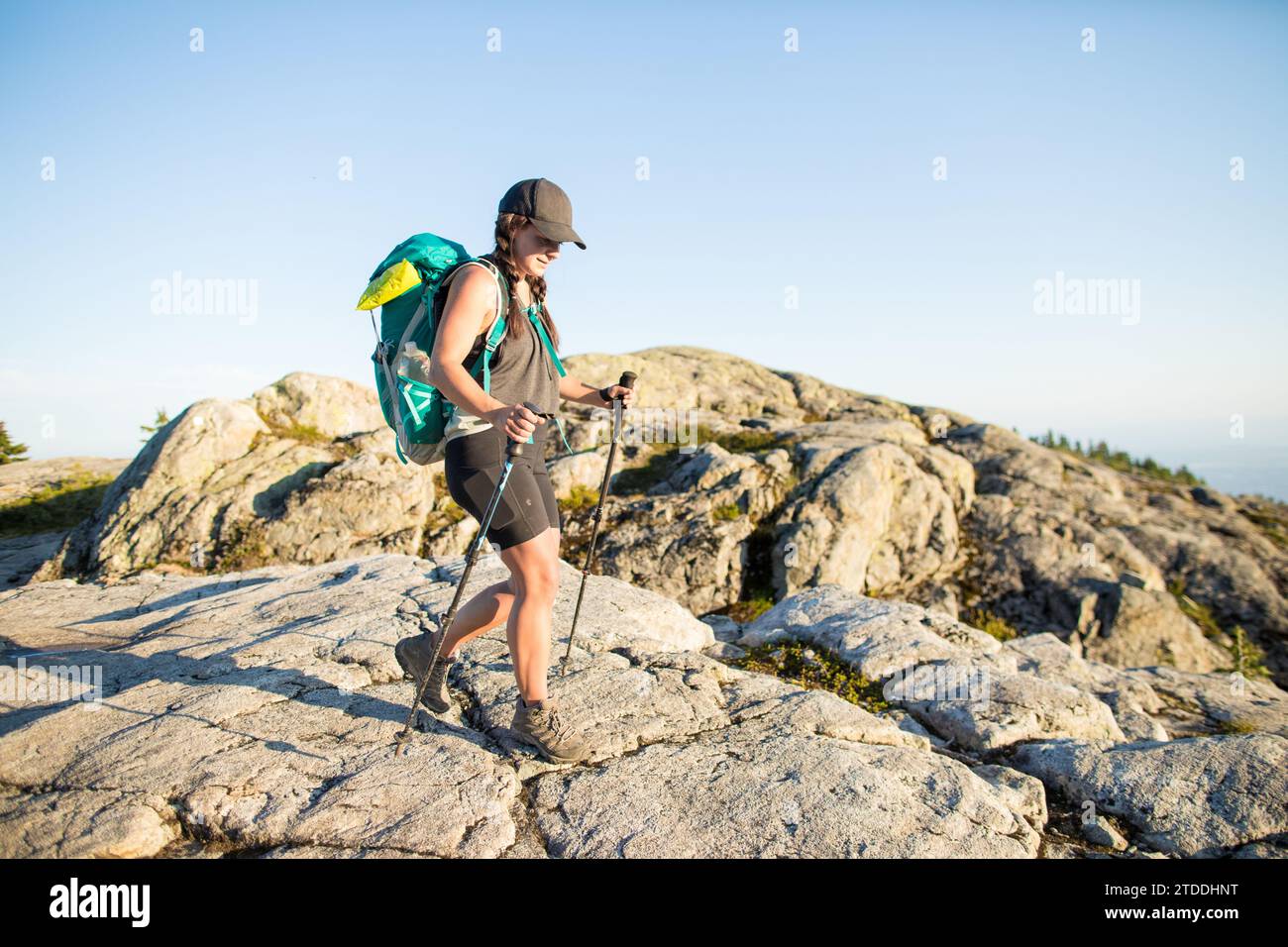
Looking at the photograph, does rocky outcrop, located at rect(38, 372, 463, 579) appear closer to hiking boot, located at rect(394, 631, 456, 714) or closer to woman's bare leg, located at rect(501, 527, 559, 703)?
hiking boot, located at rect(394, 631, 456, 714)

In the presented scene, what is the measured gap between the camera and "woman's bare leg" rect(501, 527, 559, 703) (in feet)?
15.5

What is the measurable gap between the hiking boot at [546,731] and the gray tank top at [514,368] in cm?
195

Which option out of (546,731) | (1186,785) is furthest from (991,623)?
(546,731)

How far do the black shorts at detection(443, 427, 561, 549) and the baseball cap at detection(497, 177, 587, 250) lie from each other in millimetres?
1365

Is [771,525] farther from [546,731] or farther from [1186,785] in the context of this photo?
[546,731]

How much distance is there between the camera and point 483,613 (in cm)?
519

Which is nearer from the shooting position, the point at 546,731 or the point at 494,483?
the point at 494,483

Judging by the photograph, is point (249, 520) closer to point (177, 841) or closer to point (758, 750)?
point (177, 841)

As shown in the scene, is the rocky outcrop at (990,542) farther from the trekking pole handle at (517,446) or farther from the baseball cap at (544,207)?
the baseball cap at (544,207)

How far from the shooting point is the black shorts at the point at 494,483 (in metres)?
4.63

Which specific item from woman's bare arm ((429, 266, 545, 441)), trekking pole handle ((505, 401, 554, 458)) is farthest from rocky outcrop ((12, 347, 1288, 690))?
woman's bare arm ((429, 266, 545, 441))

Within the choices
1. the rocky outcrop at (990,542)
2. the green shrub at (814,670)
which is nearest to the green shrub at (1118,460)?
the rocky outcrop at (990,542)

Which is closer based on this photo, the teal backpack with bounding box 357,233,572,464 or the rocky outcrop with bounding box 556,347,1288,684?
the teal backpack with bounding box 357,233,572,464

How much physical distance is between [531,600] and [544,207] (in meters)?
2.62
